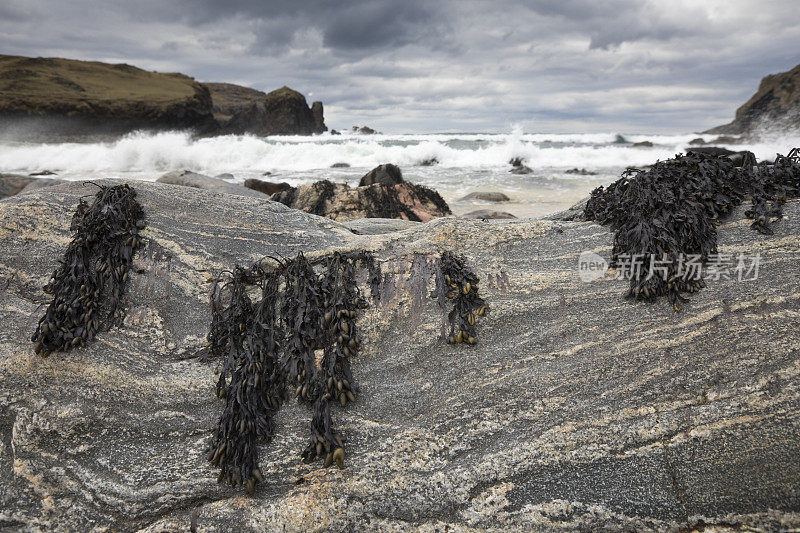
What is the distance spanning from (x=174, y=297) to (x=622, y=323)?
2.82 metres

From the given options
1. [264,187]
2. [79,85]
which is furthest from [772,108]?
[79,85]

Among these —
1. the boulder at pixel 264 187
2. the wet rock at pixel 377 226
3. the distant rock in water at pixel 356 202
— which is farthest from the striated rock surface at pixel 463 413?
the boulder at pixel 264 187

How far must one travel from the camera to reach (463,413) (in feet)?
8.36

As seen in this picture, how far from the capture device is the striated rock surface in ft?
7.25

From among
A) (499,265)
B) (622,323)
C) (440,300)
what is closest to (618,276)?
(622,323)

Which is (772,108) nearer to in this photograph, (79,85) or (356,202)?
(356,202)

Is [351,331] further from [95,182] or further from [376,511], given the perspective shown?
[95,182]

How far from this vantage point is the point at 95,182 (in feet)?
12.5

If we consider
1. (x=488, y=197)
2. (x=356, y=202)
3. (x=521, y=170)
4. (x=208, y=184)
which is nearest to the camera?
(x=356, y=202)

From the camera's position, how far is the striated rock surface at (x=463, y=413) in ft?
7.25

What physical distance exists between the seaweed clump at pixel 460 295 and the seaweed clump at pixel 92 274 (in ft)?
6.77

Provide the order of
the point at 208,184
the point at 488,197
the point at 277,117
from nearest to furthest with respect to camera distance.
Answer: the point at 208,184, the point at 488,197, the point at 277,117

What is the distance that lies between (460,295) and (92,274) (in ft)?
7.66

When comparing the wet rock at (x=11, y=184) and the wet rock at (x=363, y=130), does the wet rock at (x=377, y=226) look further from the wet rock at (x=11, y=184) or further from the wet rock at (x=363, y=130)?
the wet rock at (x=363, y=130)
